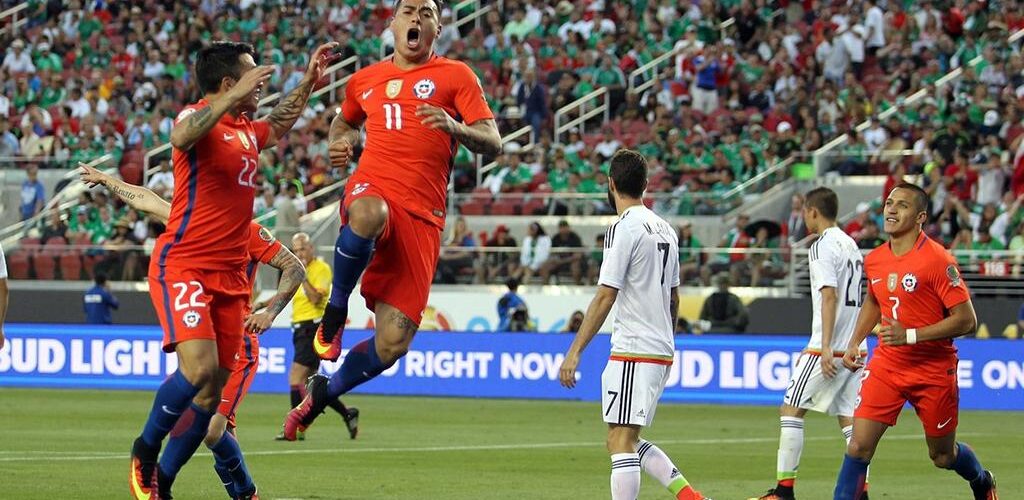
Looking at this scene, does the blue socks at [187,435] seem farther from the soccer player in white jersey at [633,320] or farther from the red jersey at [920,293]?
the red jersey at [920,293]

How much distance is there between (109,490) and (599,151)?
19794 millimetres

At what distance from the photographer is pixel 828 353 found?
40.7 feet

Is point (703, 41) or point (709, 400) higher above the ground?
point (703, 41)

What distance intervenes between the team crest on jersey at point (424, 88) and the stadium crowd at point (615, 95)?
1647cm

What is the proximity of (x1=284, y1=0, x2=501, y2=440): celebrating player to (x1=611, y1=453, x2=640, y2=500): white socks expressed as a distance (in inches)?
60.4

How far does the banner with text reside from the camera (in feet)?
75.2

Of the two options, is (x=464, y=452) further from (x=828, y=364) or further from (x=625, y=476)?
(x=625, y=476)

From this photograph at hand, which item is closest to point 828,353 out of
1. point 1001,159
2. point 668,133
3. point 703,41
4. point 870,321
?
point 870,321

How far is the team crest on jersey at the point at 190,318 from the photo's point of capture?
961cm

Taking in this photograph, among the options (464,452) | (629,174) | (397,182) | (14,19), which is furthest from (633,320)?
(14,19)

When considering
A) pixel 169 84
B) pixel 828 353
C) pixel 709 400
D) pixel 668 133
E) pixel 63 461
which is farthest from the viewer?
pixel 169 84

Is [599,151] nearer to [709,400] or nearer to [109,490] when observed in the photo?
[709,400]

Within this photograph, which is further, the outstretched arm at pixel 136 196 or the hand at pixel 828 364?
the hand at pixel 828 364

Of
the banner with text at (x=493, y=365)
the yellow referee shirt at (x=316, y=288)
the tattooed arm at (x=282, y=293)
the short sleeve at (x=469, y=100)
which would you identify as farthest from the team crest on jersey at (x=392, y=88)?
the banner with text at (x=493, y=365)
